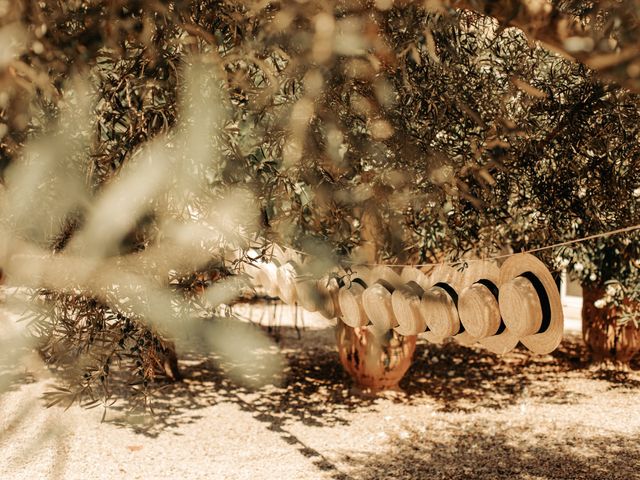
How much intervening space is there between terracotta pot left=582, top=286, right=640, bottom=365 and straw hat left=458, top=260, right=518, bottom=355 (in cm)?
650

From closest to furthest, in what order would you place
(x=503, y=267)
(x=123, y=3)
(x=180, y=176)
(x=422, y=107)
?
1. (x=123, y=3)
2. (x=180, y=176)
3. (x=503, y=267)
4. (x=422, y=107)

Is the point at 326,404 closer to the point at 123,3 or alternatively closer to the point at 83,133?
the point at 83,133

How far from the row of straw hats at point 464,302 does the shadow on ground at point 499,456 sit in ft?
7.65

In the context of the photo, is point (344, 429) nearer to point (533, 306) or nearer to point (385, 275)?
point (385, 275)

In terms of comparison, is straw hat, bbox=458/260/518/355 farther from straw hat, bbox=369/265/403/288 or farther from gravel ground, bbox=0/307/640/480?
gravel ground, bbox=0/307/640/480

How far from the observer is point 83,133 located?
3236 mm

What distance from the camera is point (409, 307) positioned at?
4336mm

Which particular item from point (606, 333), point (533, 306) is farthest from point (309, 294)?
point (606, 333)

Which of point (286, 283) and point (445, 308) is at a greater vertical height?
point (286, 283)

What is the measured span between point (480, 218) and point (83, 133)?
9.55ft

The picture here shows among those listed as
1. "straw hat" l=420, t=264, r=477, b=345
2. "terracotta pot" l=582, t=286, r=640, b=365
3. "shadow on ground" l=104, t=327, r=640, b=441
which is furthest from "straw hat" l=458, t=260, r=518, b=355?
"terracotta pot" l=582, t=286, r=640, b=365

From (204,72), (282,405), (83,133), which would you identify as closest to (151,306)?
(83,133)

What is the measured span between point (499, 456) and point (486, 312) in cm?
406

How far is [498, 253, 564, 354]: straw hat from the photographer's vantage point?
11.5 feet
